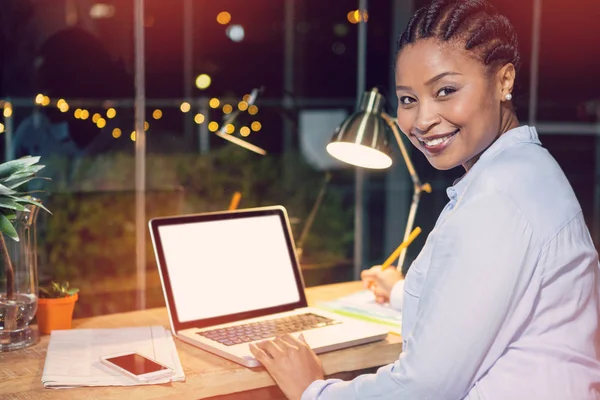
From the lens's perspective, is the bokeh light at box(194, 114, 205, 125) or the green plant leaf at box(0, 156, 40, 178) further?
the bokeh light at box(194, 114, 205, 125)

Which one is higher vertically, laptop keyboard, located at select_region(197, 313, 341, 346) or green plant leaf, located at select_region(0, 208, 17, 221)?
green plant leaf, located at select_region(0, 208, 17, 221)

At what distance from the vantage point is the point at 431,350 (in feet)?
3.78

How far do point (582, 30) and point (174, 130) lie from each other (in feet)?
10.6

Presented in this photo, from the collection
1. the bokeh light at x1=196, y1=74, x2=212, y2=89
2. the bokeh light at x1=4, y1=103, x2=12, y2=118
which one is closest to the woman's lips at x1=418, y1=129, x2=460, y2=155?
the bokeh light at x1=4, y1=103, x2=12, y2=118

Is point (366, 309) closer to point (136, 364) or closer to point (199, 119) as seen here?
point (136, 364)

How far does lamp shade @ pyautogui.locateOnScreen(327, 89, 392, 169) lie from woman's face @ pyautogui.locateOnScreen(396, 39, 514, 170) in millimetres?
692

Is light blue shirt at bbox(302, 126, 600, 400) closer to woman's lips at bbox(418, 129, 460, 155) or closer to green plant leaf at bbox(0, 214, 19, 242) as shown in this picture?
woman's lips at bbox(418, 129, 460, 155)

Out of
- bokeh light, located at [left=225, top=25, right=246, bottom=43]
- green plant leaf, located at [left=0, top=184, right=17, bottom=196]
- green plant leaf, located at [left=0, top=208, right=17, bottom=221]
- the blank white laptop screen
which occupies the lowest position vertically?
the blank white laptop screen

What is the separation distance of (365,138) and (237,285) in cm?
51

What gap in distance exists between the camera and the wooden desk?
55.8 inches

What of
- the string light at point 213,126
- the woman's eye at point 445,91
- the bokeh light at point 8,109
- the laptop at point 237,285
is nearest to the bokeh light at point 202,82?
the string light at point 213,126

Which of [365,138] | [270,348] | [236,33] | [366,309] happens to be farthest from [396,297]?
[236,33]

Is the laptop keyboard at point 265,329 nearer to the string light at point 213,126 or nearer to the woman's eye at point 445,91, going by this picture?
the woman's eye at point 445,91

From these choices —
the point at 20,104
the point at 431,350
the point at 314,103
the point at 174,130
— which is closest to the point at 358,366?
the point at 431,350
